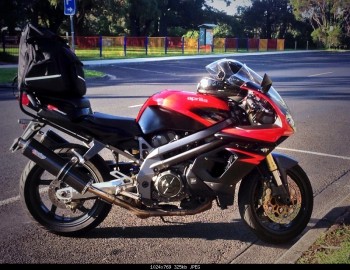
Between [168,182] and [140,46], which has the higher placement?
[140,46]

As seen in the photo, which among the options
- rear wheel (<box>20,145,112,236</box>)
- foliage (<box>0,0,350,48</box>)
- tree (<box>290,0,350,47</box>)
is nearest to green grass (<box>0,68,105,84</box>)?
rear wheel (<box>20,145,112,236</box>)

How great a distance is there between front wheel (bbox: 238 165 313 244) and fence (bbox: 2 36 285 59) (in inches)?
878

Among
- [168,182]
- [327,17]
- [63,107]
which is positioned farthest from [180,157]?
[327,17]

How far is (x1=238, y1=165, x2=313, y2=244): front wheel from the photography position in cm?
376

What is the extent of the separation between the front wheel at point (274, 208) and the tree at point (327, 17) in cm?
5807

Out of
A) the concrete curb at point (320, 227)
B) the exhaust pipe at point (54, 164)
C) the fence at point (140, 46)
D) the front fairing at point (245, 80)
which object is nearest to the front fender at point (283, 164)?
the front fairing at point (245, 80)

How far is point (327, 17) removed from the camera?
60.2 meters

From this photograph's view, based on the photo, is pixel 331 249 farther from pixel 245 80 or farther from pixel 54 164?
pixel 54 164

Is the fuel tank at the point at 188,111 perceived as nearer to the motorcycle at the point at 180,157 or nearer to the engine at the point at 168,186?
the motorcycle at the point at 180,157

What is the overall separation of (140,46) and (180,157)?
31788 mm

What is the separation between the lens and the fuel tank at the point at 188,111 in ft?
11.8

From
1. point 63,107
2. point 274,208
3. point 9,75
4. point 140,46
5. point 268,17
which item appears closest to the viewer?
point 63,107

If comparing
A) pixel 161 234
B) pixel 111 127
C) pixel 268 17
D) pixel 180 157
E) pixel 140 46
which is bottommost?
pixel 161 234

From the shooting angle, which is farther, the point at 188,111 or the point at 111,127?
the point at 111,127
